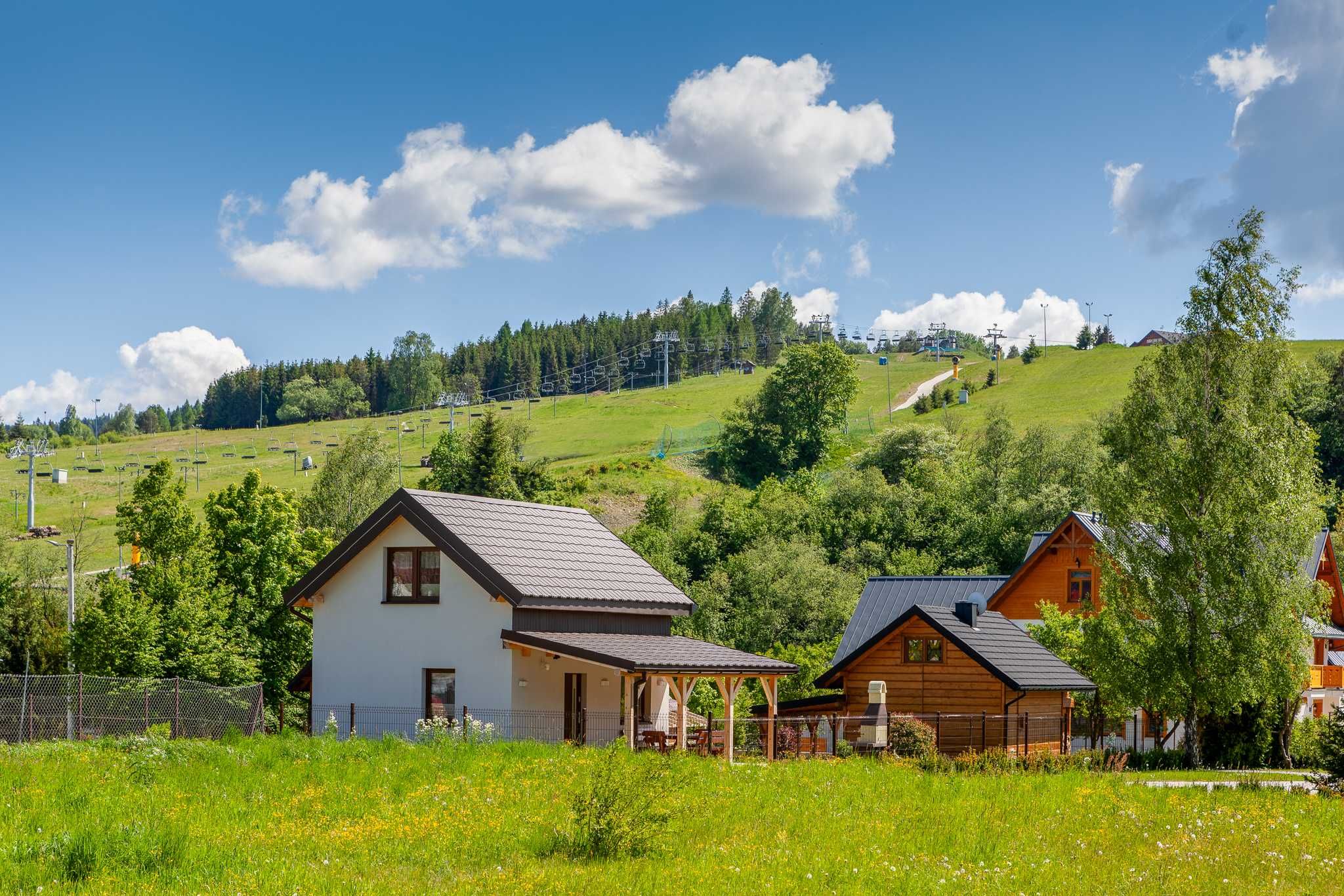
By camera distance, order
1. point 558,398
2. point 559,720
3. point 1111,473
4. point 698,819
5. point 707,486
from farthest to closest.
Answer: point 558,398
point 707,486
point 1111,473
point 559,720
point 698,819

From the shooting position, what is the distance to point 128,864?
42.0ft

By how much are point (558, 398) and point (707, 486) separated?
280 ft

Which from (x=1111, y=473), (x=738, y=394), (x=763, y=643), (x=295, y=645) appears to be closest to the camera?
(x=1111, y=473)

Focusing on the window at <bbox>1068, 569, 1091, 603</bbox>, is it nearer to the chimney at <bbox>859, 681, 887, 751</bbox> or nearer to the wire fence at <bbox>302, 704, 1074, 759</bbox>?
the wire fence at <bbox>302, 704, 1074, 759</bbox>

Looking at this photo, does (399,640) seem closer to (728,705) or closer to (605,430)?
(728,705)

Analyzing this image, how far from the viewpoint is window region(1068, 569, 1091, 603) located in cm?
4791

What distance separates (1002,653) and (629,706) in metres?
10.1

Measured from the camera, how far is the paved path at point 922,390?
14675 cm

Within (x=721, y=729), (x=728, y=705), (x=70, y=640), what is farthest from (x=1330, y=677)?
(x=70, y=640)

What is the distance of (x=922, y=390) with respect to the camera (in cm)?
15650

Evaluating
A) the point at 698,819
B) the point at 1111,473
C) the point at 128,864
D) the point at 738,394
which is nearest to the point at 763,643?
the point at 1111,473

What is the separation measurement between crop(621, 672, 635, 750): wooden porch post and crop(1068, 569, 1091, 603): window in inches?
859

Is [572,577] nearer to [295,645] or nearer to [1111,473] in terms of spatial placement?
[1111,473]

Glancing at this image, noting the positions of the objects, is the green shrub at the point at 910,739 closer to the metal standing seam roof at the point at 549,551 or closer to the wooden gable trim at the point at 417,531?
the metal standing seam roof at the point at 549,551
